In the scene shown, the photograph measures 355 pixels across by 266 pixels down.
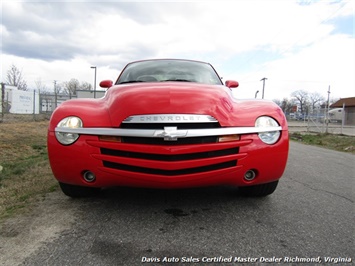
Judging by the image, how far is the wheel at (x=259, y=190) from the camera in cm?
294

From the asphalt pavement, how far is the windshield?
1.44 metres

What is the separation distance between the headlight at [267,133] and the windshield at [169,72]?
1246mm

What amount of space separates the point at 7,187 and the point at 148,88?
7.48 ft

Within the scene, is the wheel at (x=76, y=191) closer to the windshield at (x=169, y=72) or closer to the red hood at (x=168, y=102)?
the red hood at (x=168, y=102)

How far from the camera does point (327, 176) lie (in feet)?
15.4

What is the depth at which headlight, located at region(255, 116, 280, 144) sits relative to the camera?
2.51 m

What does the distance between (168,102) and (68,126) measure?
3.13 ft

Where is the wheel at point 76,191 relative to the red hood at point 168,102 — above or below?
below

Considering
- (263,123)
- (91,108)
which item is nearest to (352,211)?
(263,123)

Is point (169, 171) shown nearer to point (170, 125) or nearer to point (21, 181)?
point (170, 125)

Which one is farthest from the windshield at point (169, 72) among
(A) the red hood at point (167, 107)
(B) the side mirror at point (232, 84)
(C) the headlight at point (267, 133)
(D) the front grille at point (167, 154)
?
(D) the front grille at point (167, 154)

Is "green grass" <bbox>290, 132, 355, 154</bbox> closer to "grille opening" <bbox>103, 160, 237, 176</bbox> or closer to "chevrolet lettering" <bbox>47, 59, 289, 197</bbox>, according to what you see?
"chevrolet lettering" <bbox>47, 59, 289, 197</bbox>

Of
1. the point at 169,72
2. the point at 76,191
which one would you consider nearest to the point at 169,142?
the point at 76,191

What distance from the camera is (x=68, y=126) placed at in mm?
2520
